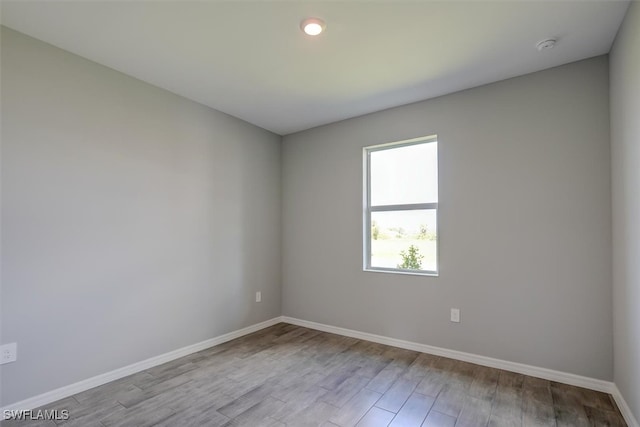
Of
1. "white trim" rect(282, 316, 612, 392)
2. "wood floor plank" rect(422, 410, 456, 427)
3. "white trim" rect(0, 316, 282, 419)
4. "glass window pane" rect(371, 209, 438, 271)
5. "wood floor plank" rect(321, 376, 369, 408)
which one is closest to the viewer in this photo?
"wood floor plank" rect(422, 410, 456, 427)

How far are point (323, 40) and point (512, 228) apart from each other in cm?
219

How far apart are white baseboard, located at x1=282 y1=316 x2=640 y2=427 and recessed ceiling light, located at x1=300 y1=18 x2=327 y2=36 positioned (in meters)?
2.93

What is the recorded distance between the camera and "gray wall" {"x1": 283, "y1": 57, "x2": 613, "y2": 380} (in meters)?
2.36

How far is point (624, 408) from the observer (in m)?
2.00

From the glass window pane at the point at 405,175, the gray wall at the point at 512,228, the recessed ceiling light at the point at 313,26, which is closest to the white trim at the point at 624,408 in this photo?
the gray wall at the point at 512,228

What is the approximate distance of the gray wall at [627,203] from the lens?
5.85 ft

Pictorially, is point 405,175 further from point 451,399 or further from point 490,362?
point 451,399

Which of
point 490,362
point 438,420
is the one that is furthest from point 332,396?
point 490,362

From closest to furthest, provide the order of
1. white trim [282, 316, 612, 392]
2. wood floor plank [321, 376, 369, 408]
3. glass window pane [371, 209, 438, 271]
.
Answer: wood floor plank [321, 376, 369, 408] → white trim [282, 316, 612, 392] → glass window pane [371, 209, 438, 271]

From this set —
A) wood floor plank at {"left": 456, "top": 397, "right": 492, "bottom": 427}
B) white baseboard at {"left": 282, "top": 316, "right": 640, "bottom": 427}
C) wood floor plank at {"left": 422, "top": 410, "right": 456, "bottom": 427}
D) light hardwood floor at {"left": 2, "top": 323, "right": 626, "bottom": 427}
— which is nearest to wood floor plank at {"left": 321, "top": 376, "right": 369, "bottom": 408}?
light hardwood floor at {"left": 2, "top": 323, "right": 626, "bottom": 427}

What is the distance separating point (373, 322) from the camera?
341cm

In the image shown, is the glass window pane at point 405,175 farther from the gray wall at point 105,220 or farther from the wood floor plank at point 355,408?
the wood floor plank at point 355,408

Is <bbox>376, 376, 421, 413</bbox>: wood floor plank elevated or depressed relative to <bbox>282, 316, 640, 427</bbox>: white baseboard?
depressed
